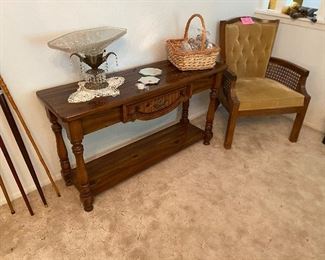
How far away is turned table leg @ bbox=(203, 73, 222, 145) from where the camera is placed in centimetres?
199

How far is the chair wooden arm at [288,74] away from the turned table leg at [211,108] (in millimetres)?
741

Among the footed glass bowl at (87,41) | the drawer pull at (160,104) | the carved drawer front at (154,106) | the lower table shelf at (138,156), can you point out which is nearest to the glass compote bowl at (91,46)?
the footed glass bowl at (87,41)

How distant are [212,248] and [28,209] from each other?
3.71 feet

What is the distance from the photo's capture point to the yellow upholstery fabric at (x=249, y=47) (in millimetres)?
2320

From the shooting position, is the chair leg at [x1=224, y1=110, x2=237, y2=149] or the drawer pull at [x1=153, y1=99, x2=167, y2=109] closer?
the drawer pull at [x1=153, y1=99, x2=167, y2=109]

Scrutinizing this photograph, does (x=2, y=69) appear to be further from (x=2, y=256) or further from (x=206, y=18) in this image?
(x=206, y=18)

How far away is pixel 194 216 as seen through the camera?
5.37ft

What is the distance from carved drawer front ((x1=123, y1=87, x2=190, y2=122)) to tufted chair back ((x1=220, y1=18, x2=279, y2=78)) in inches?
32.2

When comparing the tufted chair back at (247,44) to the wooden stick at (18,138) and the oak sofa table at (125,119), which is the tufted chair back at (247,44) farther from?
the wooden stick at (18,138)

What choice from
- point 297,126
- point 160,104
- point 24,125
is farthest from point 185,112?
point 24,125

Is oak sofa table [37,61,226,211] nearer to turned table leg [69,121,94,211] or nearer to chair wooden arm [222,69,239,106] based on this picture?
turned table leg [69,121,94,211]

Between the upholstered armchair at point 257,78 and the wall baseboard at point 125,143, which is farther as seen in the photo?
the upholstered armchair at point 257,78

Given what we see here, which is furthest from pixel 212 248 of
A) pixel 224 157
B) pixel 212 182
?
pixel 224 157

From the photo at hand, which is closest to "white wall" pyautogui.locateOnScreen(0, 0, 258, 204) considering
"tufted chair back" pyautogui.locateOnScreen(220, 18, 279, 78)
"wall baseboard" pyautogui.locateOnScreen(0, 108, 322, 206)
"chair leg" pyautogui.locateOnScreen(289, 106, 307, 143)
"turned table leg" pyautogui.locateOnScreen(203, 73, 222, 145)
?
"wall baseboard" pyautogui.locateOnScreen(0, 108, 322, 206)
